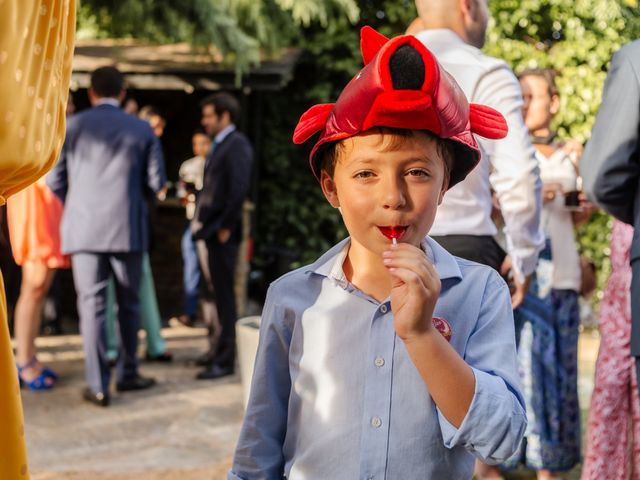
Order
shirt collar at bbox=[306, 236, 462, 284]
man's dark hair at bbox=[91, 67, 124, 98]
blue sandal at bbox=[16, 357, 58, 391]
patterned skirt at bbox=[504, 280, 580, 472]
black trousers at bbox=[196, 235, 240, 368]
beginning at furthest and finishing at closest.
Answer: black trousers at bbox=[196, 235, 240, 368]
blue sandal at bbox=[16, 357, 58, 391]
man's dark hair at bbox=[91, 67, 124, 98]
patterned skirt at bbox=[504, 280, 580, 472]
shirt collar at bbox=[306, 236, 462, 284]

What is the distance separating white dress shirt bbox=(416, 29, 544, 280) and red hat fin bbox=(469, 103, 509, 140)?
1423 millimetres

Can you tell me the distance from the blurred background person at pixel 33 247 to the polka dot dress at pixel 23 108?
4420mm

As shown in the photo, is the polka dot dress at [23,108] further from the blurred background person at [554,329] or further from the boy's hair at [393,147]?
the blurred background person at [554,329]

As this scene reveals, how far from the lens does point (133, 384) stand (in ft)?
20.8

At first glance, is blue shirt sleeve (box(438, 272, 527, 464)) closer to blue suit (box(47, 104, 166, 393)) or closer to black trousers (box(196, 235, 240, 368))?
blue suit (box(47, 104, 166, 393))

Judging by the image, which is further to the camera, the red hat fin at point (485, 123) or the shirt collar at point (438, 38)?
the shirt collar at point (438, 38)

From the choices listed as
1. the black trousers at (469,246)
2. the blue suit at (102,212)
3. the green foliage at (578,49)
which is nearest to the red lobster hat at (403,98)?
the black trousers at (469,246)

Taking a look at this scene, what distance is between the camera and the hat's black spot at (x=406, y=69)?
1680 mm

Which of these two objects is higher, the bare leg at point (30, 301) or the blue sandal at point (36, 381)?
the bare leg at point (30, 301)

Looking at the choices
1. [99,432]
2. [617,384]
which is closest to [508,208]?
[617,384]

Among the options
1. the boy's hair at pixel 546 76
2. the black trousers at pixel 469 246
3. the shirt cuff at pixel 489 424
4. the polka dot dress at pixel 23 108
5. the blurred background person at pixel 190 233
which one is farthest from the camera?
the blurred background person at pixel 190 233

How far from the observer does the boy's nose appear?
5.53 ft

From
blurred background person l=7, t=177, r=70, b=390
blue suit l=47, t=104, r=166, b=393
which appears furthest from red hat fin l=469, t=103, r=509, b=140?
blurred background person l=7, t=177, r=70, b=390

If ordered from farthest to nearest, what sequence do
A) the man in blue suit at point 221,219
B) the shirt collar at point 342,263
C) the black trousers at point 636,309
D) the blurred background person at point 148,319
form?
the blurred background person at point 148,319 → the man in blue suit at point 221,219 → the black trousers at point 636,309 → the shirt collar at point 342,263
